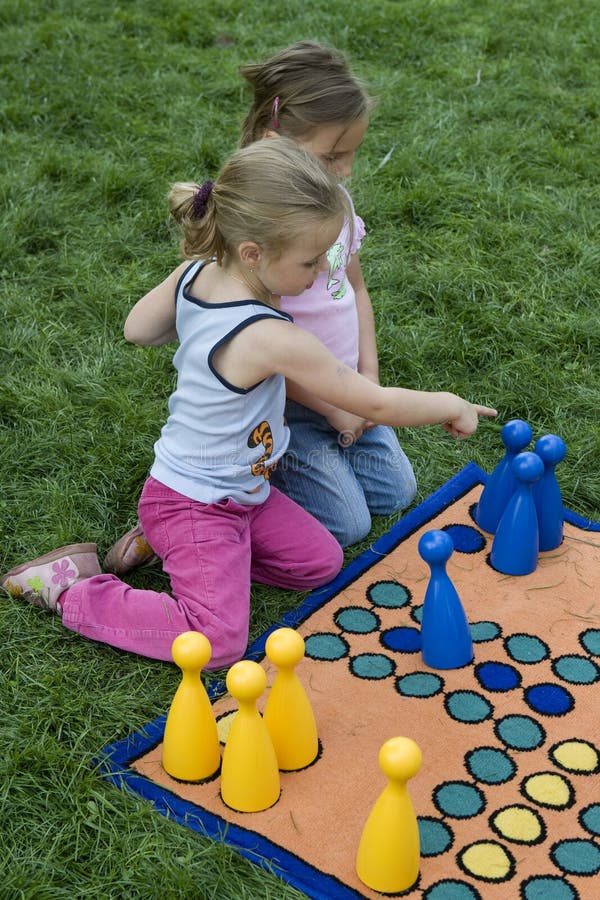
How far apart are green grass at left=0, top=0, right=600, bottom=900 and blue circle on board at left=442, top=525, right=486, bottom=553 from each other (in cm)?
17

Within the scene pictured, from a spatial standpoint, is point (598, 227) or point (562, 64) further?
point (562, 64)

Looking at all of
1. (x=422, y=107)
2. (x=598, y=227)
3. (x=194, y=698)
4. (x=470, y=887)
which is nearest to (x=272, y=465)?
(x=194, y=698)

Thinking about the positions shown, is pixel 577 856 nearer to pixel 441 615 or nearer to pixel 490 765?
pixel 490 765

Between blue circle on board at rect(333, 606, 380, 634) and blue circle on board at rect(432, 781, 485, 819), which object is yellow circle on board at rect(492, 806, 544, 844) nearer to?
blue circle on board at rect(432, 781, 485, 819)

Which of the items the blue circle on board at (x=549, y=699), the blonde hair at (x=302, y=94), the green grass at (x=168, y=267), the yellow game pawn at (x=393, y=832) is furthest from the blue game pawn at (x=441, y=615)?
the blonde hair at (x=302, y=94)

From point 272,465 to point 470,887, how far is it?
0.95 metres

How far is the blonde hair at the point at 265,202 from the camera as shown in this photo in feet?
6.43

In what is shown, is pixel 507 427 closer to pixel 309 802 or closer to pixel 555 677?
pixel 555 677

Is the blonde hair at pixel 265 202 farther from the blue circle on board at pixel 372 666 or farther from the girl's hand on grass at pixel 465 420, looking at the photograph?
the blue circle on board at pixel 372 666

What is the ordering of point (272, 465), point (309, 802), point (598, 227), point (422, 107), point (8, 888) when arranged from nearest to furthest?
1. point (8, 888)
2. point (309, 802)
3. point (272, 465)
4. point (598, 227)
5. point (422, 107)

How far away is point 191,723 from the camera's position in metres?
1.80

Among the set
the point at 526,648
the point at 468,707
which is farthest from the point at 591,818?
the point at 526,648

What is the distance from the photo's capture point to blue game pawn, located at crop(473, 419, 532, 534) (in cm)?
236

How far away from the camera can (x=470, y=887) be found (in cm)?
164
